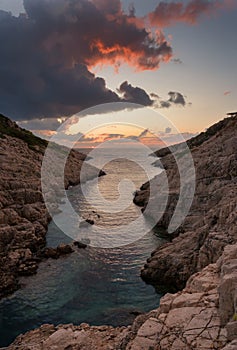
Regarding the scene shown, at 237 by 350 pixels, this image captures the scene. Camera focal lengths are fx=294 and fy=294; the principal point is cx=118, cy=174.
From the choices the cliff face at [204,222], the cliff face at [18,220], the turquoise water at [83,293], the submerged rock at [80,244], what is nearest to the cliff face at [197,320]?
the turquoise water at [83,293]

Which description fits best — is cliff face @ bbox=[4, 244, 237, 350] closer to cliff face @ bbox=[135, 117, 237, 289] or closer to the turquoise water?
the turquoise water

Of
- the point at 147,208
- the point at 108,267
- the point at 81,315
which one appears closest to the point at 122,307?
the point at 81,315

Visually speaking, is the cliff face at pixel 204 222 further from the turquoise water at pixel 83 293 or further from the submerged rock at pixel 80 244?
the submerged rock at pixel 80 244

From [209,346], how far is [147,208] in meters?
59.4

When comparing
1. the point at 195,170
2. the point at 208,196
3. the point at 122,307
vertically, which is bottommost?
the point at 122,307

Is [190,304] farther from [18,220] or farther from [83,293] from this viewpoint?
[18,220]

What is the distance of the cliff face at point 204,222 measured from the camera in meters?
31.2

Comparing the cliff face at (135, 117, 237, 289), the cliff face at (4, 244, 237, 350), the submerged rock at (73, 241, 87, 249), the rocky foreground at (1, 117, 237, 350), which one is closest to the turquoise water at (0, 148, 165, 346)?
the submerged rock at (73, 241, 87, 249)

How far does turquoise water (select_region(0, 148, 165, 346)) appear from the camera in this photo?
29688 mm

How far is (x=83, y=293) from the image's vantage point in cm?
3472

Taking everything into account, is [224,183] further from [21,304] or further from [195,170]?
[21,304]

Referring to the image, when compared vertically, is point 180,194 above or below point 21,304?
above

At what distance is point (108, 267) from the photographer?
137 ft

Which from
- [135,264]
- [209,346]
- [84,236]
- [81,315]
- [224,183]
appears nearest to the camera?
[209,346]
